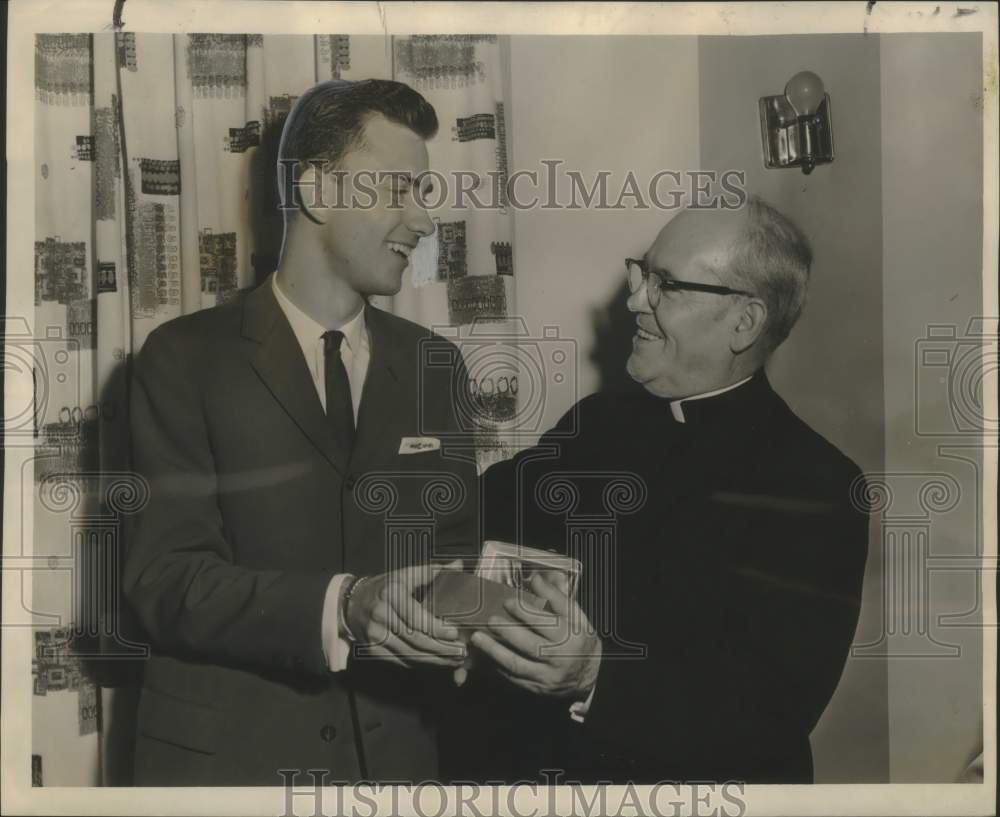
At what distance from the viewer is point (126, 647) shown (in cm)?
162

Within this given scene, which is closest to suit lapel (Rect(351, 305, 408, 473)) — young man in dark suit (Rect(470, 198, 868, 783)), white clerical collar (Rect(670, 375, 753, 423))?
young man in dark suit (Rect(470, 198, 868, 783))

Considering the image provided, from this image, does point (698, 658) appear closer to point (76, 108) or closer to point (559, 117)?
point (559, 117)

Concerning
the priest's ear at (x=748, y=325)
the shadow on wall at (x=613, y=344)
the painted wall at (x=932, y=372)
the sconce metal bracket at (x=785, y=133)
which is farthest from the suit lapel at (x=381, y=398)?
the painted wall at (x=932, y=372)

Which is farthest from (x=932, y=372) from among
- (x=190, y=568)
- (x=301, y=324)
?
(x=190, y=568)

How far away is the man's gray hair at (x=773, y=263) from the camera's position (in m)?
1.61

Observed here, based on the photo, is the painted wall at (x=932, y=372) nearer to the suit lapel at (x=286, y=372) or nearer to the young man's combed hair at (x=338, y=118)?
the young man's combed hair at (x=338, y=118)

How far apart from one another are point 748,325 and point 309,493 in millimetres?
748

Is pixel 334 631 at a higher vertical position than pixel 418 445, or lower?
lower

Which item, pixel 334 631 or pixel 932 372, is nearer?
pixel 334 631

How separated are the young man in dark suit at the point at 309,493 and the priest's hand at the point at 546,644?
0.08 m

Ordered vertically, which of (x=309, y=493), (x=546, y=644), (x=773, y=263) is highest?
(x=773, y=263)

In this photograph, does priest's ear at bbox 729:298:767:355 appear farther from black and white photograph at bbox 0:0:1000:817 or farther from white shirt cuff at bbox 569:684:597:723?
white shirt cuff at bbox 569:684:597:723

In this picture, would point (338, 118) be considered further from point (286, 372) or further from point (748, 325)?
point (748, 325)

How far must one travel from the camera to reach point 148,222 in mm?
1627
